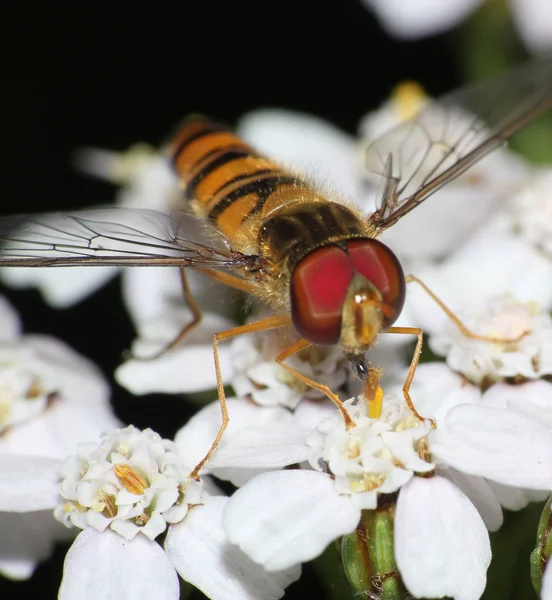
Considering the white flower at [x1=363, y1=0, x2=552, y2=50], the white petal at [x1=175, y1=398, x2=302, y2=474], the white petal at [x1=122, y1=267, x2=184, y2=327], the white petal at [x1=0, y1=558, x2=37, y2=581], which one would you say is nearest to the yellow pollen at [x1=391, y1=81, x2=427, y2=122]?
the white flower at [x1=363, y1=0, x2=552, y2=50]

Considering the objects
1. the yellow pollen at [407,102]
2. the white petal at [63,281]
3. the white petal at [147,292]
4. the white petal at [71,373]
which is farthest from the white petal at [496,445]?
the yellow pollen at [407,102]

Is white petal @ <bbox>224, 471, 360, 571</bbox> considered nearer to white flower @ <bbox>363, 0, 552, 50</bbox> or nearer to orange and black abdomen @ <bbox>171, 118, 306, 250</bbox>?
orange and black abdomen @ <bbox>171, 118, 306, 250</bbox>

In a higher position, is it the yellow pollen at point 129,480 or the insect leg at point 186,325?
the insect leg at point 186,325

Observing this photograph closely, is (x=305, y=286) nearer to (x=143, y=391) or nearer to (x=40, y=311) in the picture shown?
(x=143, y=391)

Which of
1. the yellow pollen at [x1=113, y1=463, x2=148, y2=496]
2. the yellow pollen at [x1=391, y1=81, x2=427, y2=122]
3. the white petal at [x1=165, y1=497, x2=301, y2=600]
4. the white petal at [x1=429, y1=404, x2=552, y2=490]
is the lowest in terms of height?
the white petal at [x1=165, y1=497, x2=301, y2=600]

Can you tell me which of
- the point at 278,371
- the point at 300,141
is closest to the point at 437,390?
the point at 278,371

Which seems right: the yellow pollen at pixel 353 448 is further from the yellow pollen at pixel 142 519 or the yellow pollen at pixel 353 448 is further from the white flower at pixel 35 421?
the white flower at pixel 35 421
